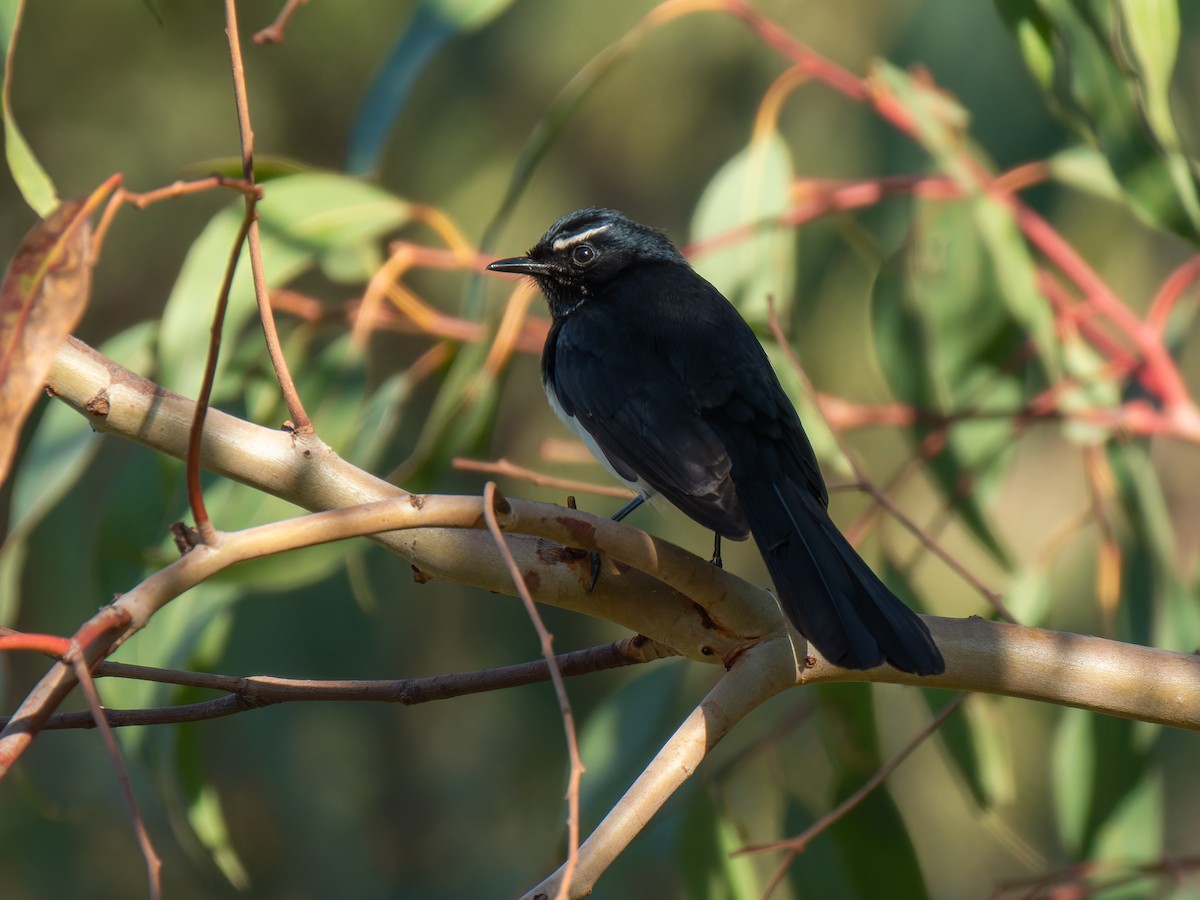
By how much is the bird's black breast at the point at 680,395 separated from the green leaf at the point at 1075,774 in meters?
0.96

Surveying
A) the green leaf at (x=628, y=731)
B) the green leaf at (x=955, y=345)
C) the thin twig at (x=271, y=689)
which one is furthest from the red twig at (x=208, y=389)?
the green leaf at (x=955, y=345)

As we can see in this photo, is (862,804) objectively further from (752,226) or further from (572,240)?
(572,240)

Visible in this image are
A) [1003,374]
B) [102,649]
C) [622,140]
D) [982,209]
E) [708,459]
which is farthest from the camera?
[622,140]

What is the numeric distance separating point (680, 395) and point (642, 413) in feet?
0.33

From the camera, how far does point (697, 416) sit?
2.31 meters

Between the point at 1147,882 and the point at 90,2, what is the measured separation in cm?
454

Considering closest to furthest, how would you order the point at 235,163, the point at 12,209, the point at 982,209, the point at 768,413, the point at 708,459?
the point at 708,459
the point at 768,413
the point at 235,163
the point at 982,209
the point at 12,209

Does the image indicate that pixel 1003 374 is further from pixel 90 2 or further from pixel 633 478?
pixel 90 2

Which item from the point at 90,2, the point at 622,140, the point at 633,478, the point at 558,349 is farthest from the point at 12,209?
the point at 633,478

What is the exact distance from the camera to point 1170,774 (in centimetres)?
513

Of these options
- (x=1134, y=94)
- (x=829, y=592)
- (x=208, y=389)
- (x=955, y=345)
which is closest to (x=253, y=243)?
(x=208, y=389)

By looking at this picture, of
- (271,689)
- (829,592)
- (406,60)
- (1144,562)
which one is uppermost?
(406,60)

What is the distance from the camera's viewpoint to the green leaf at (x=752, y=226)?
2930mm

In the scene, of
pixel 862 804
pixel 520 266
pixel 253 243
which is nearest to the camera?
pixel 253 243
